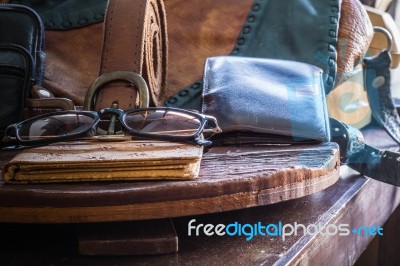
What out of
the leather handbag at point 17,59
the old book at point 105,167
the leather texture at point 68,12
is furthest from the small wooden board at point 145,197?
the leather texture at point 68,12

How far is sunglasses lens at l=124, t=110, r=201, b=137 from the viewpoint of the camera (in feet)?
1.30

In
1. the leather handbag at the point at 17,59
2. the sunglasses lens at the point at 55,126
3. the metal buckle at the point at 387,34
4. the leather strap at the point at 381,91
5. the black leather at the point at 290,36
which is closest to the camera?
the sunglasses lens at the point at 55,126

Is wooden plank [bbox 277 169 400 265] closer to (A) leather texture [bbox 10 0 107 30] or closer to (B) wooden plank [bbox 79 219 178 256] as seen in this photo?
(B) wooden plank [bbox 79 219 178 256]

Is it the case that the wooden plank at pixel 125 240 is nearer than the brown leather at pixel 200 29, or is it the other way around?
the wooden plank at pixel 125 240

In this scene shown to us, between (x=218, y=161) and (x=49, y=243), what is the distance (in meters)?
0.13

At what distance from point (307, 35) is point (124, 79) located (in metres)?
0.32

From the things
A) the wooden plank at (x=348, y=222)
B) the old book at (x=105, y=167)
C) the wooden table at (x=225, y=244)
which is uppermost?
the old book at (x=105, y=167)

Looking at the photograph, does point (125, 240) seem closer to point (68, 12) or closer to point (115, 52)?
point (115, 52)

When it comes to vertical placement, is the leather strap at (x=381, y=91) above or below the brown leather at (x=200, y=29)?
below

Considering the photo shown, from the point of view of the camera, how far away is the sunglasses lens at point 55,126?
40 centimetres

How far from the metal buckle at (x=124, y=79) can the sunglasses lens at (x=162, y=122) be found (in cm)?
4

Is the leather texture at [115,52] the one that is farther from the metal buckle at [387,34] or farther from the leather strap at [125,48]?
the metal buckle at [387,34]

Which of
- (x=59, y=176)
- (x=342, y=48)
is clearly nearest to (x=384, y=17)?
(x=342, y=48)

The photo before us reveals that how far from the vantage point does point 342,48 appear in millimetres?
696
